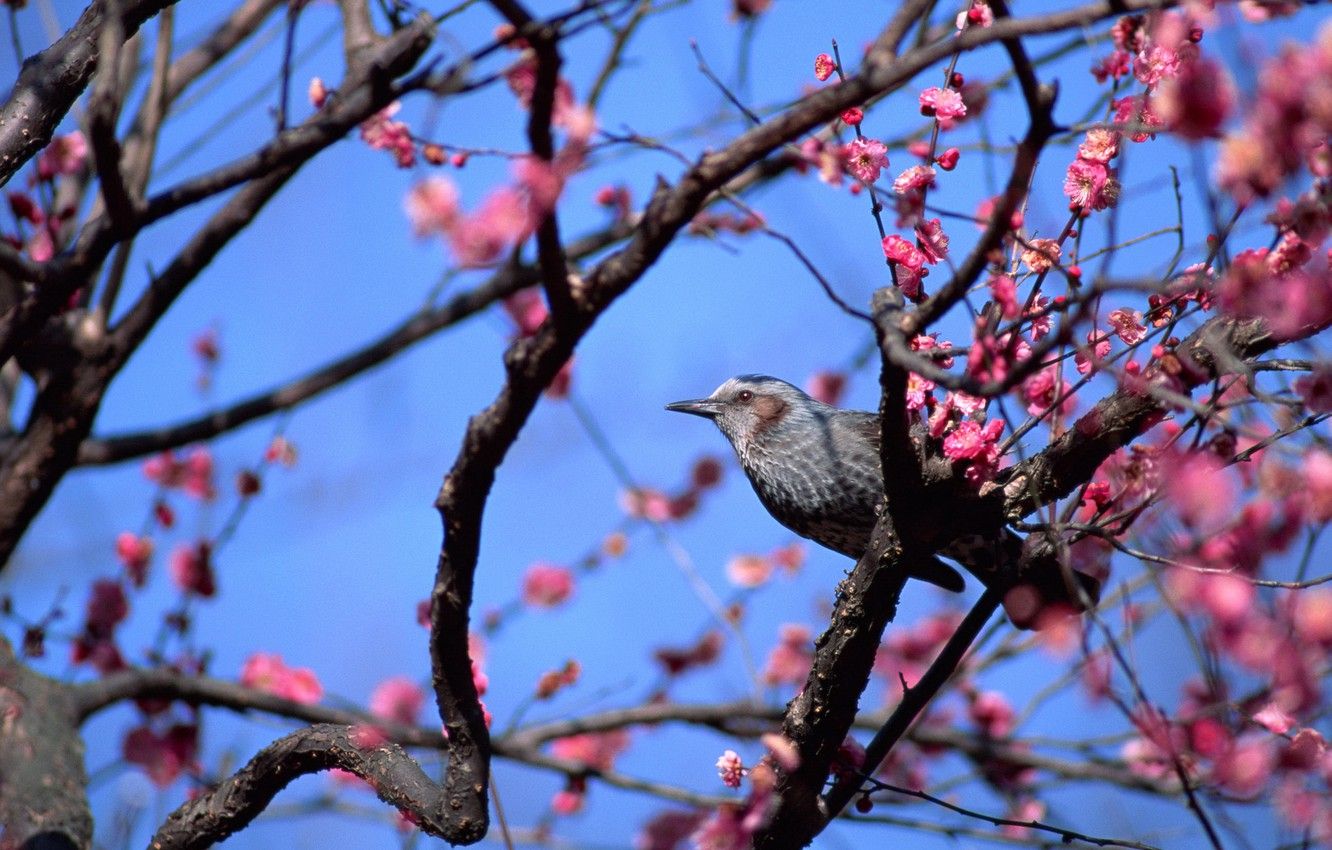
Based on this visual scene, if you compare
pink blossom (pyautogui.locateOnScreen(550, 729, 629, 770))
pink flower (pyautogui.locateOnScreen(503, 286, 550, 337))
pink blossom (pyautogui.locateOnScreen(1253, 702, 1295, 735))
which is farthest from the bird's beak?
pink blossom (pyautogui.locateOnScreen(1253, 702, 1295, 735))

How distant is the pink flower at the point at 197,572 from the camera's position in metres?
4.95

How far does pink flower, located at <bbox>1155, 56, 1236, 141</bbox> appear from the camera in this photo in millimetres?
1592

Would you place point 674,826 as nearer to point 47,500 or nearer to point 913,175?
point 47,500

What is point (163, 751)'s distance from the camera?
4.59m

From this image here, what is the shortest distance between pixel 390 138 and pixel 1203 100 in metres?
2.48

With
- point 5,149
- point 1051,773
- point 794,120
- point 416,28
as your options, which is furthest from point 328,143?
point 1051,773

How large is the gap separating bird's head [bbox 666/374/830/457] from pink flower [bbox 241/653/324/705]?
74.2 inches

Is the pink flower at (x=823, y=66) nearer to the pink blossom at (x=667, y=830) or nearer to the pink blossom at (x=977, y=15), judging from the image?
the pink blossom at (x=977, y=15)

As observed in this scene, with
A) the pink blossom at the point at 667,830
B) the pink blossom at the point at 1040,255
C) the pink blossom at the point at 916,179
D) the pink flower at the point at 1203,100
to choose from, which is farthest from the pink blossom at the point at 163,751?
the pink flower at the point at 1203,100

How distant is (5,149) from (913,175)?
2025 mm

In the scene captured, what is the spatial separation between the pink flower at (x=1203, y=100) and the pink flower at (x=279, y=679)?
4.13 m

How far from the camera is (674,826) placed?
5137 mm

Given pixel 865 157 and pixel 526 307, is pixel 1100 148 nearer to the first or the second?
pixel 865 157

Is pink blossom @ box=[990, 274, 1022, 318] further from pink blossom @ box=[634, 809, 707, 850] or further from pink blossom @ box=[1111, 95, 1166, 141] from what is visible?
pink blossom @ box=[634, 809, 707, 850]
